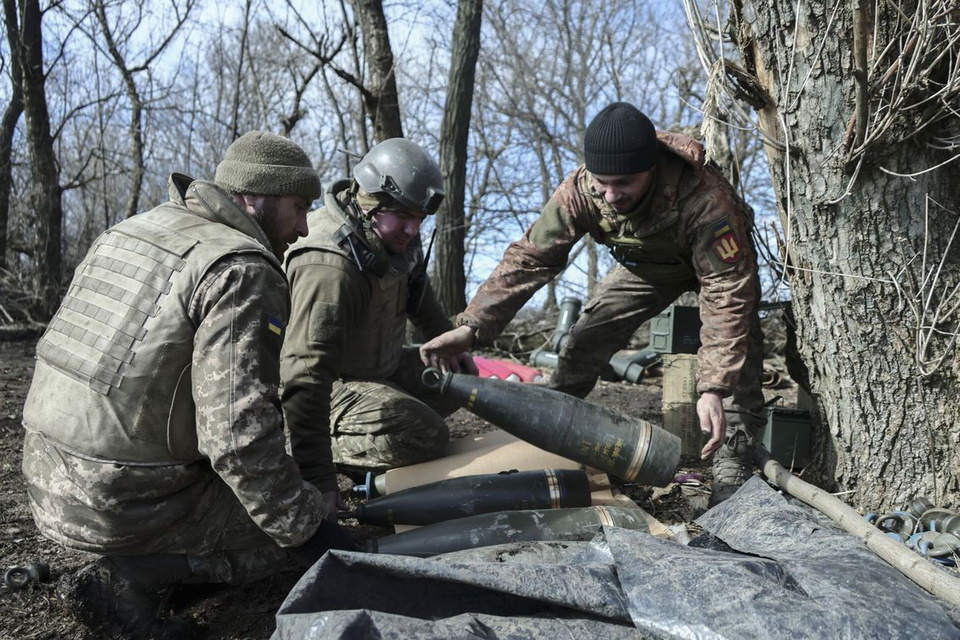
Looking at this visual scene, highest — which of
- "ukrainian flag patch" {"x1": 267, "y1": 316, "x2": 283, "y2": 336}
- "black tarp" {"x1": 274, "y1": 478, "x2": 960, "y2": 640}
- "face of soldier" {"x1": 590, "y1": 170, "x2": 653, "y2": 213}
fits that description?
"face of soldier" {"x1": 590, "y1": 170, "x2": 653, "y2": 213}

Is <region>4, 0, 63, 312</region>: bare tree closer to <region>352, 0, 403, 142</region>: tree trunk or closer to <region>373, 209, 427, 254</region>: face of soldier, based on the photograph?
<region>352, 0, 403, 142</region>: tree trunk

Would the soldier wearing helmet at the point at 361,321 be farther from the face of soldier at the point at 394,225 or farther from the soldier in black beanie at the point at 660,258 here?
the soldier in black beanie at the point at 660,258

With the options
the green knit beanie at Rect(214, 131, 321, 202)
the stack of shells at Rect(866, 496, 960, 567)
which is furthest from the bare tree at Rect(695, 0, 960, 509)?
the green knit beanie at Rect(214, 131, 321, 202)

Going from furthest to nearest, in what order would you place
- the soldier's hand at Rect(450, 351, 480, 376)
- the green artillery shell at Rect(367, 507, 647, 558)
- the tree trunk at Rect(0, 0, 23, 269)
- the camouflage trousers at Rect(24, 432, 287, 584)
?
the tree trunk at Rect(0, 0, 23, 269) → the soldier's hand at Rect(450, 351, 480, 376) → the green artillery shell at Rect(367, 507, 647, 558) → the camouflage trousers at Rect(24, 432, 287, 584)

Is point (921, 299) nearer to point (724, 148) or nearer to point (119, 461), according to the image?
point (724, 148)

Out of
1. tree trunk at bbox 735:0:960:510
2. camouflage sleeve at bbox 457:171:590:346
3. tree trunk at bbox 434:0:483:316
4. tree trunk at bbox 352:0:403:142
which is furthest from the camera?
tree trunk at bbox 434:0:483:316

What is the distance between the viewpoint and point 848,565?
238 centimetres

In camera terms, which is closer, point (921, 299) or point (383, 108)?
point (921, 299)

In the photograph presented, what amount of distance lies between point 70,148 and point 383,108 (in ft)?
39.5

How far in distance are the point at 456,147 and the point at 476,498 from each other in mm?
5408

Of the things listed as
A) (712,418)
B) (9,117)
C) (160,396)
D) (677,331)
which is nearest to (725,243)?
(712,418)

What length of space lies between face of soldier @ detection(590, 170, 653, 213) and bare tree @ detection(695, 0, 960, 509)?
55cm

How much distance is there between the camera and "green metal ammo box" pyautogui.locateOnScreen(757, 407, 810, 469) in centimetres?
387

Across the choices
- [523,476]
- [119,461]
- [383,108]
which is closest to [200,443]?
[119,461]
